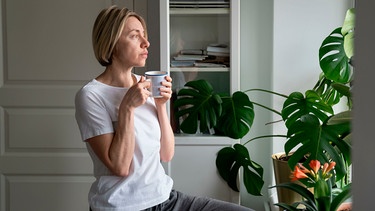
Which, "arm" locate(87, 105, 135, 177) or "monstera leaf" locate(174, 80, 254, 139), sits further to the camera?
"monstera leaf" locate(174, 80, 254, 139)

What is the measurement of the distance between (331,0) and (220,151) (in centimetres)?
102

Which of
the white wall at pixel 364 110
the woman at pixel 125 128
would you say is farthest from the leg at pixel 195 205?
the white wall at pixel 364 110

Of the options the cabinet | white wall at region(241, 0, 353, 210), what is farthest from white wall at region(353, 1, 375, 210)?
white wall at region(241, 0, 353, 210)

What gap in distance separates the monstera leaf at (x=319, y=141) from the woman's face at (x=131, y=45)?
79 centimetres

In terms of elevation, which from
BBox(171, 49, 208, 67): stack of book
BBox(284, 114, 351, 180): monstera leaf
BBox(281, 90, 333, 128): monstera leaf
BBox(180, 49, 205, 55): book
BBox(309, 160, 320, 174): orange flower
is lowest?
BBox(309, 160, 320, 174): orange flower

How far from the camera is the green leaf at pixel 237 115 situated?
2908mm

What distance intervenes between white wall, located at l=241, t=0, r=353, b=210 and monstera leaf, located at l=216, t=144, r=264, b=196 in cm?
40

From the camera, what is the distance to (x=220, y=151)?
2977mm

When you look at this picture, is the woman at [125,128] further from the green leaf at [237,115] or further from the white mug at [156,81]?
the green leaf at [237,115]

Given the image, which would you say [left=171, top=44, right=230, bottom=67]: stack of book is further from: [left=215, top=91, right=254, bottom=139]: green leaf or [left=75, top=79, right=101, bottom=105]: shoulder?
[left=75, top=79, right=101, bottom=105]: shoulder

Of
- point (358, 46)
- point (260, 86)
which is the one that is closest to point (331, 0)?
point (260, 86)

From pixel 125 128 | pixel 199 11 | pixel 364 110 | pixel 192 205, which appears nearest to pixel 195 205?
pixel 192 205

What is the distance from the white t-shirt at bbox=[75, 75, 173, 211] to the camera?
1935 mm

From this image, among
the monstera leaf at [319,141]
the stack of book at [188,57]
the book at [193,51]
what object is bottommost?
the monstera leaf at [319,141]
